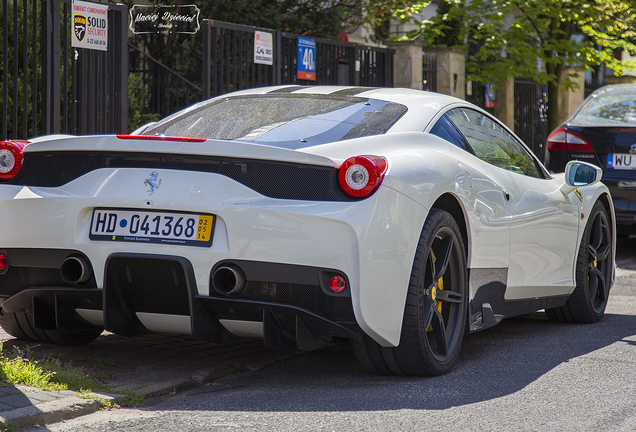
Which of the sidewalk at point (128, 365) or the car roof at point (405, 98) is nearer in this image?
the sidewalk at point (128, 365)

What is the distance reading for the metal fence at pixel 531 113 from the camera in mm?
18406

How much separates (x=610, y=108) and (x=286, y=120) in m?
5.68

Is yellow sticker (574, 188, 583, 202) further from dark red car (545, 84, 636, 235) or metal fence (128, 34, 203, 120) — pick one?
metal fence (128, 34, 203, 120)

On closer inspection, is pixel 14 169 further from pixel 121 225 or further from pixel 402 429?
pixel 402 429

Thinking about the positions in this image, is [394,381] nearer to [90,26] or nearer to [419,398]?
[419,398]

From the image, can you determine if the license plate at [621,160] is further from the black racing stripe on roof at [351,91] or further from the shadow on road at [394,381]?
the black racing stripe on roof at [351,91]

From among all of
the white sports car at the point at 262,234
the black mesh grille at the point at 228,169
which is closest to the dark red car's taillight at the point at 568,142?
the white sports car at the point at 262,234

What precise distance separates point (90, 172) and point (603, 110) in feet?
21.3

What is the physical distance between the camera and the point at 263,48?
10.5m

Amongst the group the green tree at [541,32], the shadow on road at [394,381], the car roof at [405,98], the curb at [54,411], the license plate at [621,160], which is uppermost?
the green tree at [541,32]

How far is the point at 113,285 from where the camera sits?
145 inches

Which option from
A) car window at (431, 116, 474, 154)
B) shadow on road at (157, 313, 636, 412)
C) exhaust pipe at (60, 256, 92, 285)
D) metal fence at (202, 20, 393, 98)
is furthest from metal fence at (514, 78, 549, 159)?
exhaust pipe at (60, 256, 92, 285)

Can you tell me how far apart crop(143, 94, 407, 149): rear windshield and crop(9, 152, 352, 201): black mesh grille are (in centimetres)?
19

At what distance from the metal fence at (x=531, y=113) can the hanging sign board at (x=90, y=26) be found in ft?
38.7
